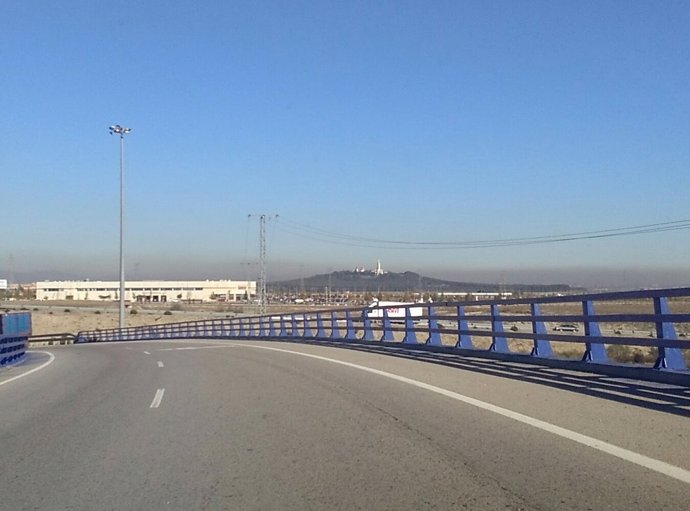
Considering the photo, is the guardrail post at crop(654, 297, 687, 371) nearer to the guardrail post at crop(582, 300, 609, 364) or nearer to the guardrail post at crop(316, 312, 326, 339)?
the guardrail post at crop(582, 300, 609, 364)

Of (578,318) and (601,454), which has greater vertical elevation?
(578,318)

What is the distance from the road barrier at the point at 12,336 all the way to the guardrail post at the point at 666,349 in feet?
74.4

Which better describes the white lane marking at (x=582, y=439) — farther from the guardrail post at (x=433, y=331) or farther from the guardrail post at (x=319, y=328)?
the guardrail post at (x=319, y=328)

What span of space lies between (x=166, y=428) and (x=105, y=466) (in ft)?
8.02

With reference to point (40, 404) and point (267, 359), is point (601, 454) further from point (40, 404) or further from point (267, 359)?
point (267, 359)

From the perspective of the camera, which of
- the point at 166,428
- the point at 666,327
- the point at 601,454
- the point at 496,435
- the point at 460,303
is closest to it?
the point at 601,454

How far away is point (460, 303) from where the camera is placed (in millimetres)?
19797

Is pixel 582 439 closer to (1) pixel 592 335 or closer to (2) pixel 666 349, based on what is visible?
(2) pixel 666 349

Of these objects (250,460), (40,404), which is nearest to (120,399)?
→ (40,404)

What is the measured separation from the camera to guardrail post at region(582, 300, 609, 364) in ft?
47.4

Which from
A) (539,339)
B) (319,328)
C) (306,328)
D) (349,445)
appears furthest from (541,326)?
(306,328)

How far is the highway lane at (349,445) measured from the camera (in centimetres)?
713

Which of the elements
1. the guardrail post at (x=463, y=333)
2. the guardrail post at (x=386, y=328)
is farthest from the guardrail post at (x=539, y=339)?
the guardrail post at (x=386, y=328)

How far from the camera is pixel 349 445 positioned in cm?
936
